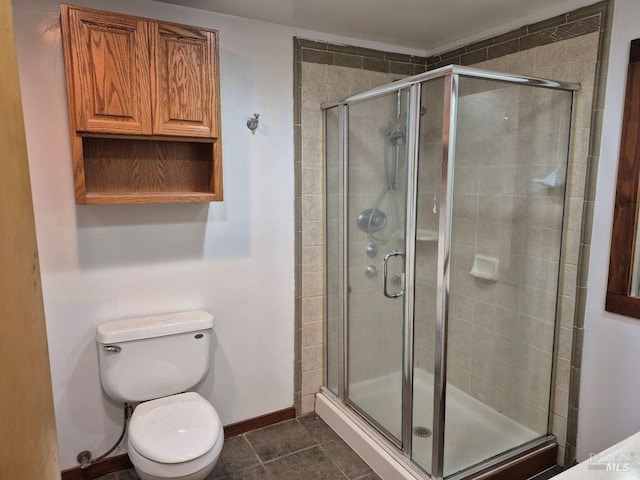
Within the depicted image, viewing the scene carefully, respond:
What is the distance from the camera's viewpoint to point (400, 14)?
220 centimetres

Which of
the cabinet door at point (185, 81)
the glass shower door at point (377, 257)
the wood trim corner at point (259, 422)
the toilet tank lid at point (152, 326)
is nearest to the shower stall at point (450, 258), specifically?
the glass shower door at point (377, 257)

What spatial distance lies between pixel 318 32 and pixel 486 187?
1283mm

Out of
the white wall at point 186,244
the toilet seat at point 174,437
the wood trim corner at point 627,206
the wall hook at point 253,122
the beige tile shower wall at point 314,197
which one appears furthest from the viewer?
the beige tile shower wall at point 314,197

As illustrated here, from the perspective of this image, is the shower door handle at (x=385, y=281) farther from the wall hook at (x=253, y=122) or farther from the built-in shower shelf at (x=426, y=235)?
the wall hook at (x=253, y=122)

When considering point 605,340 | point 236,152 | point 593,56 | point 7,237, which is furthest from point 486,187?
point 7,237

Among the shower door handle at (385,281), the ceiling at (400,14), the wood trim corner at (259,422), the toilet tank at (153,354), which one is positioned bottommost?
the wood trim corner at (259,422)

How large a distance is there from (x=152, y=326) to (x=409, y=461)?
1.38m

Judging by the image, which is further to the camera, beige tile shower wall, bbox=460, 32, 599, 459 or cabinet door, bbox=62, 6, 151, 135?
beige tile shower wall, bbox=460, 32, 599, 459

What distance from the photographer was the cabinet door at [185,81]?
1875 mm

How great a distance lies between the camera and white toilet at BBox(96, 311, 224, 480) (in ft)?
5.62

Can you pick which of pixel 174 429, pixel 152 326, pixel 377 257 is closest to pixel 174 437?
pixel 174 429

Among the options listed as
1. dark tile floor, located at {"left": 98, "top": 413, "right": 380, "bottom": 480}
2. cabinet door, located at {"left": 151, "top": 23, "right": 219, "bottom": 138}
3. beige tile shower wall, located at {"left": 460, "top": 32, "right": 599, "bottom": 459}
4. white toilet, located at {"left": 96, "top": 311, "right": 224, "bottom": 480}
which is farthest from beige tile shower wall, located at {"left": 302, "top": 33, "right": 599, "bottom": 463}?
white toilet, located at {"left": 96, "top": 311, "right": 224, "bottom": 480}

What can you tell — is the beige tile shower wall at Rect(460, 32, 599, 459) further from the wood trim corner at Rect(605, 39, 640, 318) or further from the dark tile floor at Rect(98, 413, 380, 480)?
the dark tile floor at Rect(98, 413, 380, 480)

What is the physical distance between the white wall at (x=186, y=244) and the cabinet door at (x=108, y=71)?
0.21 m
